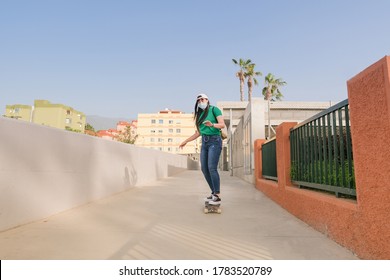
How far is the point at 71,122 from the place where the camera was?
73.9 metres

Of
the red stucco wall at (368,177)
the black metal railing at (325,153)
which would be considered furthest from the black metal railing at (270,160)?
the red stucco wall at (368,177)

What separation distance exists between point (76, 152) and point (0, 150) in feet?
4.44

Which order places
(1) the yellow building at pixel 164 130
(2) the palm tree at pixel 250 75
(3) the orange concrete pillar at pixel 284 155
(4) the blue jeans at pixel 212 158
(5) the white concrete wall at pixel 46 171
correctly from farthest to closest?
A: (1) the yellow building at pixel 164 130 < (2) the palm tree at pixel 250 75 < (3) the orange concrete pillar at pixel 284 155 < (4) the blue jeans at pixel 212 158 < (5) the white concrete wall at pixel 46 171

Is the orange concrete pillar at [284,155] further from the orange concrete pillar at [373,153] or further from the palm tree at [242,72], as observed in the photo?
the palm tree at [242,72]

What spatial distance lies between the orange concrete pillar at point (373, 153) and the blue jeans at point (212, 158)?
1.87 m

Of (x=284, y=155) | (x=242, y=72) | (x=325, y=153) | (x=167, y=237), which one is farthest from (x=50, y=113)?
(x=325, y=153)

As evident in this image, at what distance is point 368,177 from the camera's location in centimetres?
178

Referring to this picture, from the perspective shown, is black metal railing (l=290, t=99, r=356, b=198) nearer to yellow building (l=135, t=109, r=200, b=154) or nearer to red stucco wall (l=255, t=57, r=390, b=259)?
red stucco wall (l=255, t=57, r=390, b=259)

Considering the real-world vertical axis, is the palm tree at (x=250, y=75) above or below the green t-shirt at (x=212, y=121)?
above

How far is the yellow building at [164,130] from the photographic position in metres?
66.0

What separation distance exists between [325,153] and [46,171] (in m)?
3.25

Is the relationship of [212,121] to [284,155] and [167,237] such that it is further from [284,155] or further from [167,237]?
[167,237]
